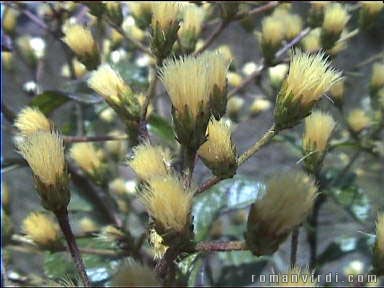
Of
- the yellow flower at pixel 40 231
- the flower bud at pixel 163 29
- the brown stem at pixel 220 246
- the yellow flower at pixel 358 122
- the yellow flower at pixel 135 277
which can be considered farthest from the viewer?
the yellow flower at pixel 358 122

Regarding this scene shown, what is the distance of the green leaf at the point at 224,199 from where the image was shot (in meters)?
1.02

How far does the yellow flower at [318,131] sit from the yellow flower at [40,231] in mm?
312

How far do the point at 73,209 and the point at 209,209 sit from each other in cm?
30

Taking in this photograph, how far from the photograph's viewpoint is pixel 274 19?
0.97 metres

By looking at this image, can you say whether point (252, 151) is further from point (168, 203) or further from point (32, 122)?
point (32, 122)

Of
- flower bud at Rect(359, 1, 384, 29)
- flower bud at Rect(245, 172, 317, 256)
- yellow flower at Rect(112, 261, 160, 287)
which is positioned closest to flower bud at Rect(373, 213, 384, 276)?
flower bud at Rect(245, 172, 317, 256)

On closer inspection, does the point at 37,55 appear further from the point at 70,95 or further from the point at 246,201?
the point at 246,201

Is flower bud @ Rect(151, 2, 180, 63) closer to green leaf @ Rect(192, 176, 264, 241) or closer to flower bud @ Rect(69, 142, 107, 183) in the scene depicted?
flower bud @ Rect(69, 142, 107, 183)

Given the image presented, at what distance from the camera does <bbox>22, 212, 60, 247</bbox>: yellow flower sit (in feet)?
2.64

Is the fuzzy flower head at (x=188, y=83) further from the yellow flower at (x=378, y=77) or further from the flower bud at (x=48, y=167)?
the yellow flower at (x=378, y=77)

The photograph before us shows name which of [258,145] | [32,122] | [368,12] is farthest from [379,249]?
[368,12]

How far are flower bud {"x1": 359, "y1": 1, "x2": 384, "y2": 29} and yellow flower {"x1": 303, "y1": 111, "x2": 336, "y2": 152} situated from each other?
1.11 feet

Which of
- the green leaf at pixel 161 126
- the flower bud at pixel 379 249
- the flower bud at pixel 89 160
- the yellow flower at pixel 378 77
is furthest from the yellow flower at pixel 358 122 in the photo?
the flower bud at pixel 379 249

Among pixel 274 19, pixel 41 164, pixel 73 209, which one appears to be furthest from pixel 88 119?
pixel 41 164
